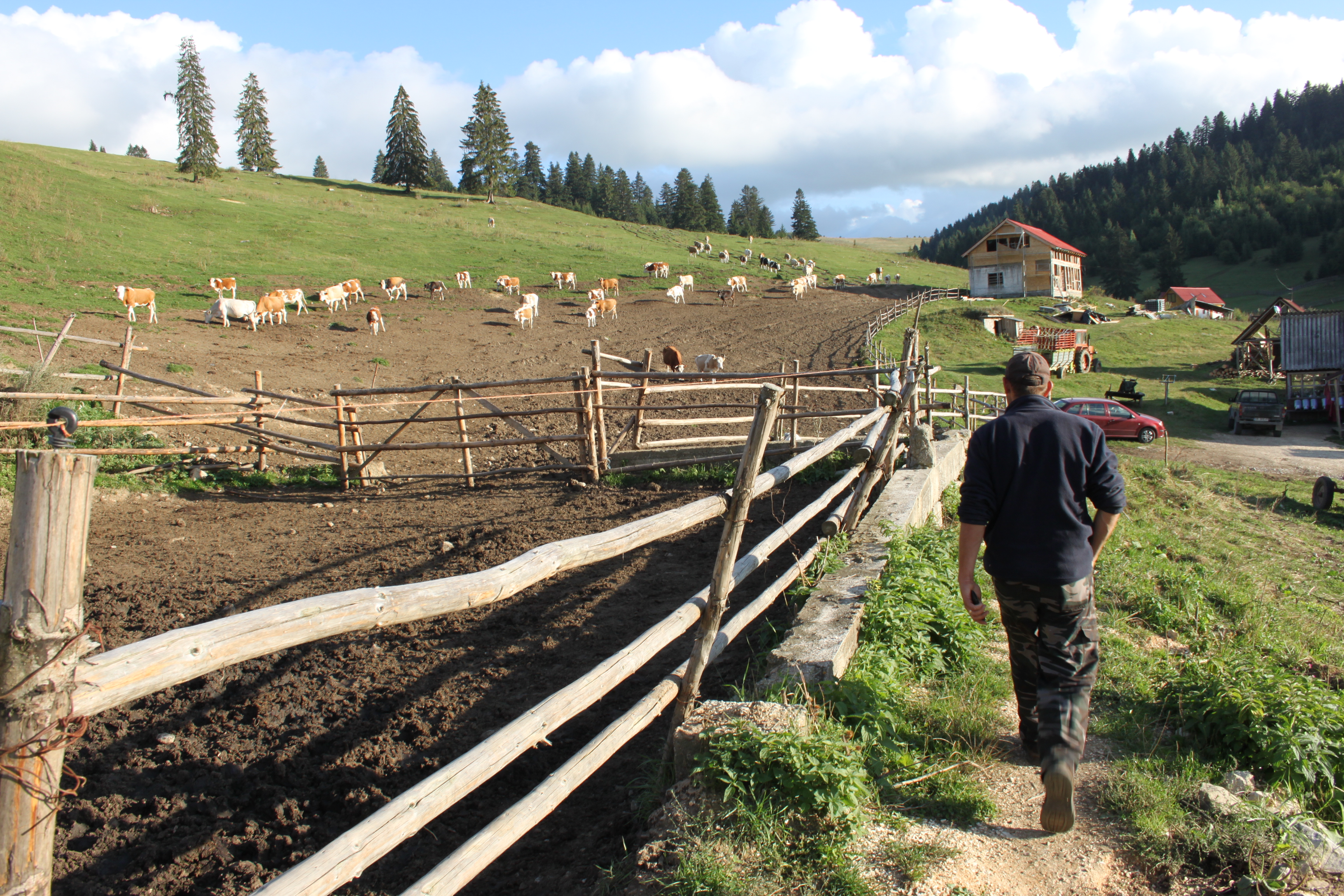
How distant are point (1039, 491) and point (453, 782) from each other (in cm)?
239

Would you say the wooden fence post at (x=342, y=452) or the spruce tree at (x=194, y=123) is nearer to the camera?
the wooden fence post at (x=342, y=452)

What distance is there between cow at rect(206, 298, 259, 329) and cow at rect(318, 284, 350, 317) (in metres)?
3.38

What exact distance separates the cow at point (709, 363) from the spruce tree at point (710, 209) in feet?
200

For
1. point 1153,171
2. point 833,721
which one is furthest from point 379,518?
point 1153,171

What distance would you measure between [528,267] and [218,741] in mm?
34044

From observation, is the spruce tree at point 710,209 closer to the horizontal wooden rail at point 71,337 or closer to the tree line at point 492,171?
the tree line at point 492,171

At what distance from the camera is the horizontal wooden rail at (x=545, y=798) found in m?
2.19

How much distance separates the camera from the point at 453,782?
2256 mm

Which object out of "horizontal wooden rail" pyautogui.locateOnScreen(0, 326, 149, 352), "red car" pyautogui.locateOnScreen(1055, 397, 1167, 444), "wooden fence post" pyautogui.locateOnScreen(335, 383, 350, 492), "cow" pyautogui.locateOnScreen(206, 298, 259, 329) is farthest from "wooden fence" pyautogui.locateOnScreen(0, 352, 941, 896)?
"cow" pyautogui.locateOnScreen(206, 298, 259, 329)

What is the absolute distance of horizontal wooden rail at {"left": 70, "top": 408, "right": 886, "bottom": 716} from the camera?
1530 mm

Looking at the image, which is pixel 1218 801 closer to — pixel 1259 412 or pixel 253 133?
pixel 1259 412

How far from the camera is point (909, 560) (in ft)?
16.1

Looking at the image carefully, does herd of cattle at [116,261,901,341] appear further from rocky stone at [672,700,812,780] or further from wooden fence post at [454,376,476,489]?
rocky stone at [672,700,812,780]

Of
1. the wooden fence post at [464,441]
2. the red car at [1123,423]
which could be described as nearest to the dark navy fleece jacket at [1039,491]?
the wooden fence post at [464,441]
